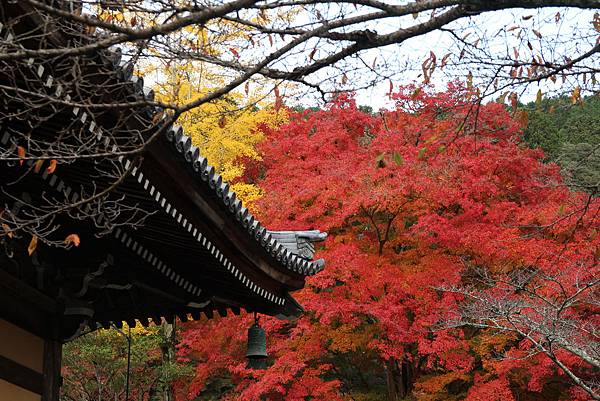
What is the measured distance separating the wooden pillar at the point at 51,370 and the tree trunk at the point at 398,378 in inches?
366

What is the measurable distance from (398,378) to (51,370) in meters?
9.72

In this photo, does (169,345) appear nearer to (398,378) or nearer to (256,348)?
(398,378)

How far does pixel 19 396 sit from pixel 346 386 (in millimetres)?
10801

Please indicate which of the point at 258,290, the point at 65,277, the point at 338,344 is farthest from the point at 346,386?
the point at 65,277

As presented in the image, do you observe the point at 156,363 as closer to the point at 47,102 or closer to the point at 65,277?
the point at 65,277

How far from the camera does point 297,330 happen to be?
12.5 metres

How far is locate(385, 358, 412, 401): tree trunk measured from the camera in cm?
1368

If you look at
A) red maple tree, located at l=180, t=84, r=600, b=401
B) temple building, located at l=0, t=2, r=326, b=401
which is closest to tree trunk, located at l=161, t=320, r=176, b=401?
red maple tree, located at l=180, t=84, r=600, b=401

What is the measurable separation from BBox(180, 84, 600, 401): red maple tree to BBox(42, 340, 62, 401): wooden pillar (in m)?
6.83

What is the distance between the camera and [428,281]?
12.2 meters

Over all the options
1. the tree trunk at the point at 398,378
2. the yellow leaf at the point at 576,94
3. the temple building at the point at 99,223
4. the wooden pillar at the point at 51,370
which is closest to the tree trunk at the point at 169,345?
the tree trunk at the point at 398,378

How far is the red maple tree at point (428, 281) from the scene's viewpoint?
1134 centimetres

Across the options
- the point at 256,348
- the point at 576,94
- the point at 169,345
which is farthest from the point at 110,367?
the point at 576,94

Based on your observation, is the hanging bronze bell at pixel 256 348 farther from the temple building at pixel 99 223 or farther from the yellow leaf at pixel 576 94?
the yellow leaf at pixel 576 94
